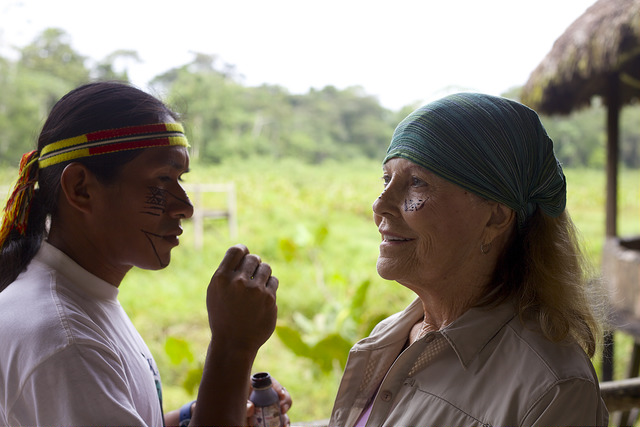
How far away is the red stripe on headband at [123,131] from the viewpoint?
1176 mm

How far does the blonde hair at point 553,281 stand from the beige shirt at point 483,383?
0.04m

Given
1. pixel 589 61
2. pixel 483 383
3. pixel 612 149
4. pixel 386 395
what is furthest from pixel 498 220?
pixel 612 149

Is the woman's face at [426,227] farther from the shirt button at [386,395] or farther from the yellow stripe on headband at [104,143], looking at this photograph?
the yellow stripe on headband at [104,143]

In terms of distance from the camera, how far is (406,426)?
1.06 m

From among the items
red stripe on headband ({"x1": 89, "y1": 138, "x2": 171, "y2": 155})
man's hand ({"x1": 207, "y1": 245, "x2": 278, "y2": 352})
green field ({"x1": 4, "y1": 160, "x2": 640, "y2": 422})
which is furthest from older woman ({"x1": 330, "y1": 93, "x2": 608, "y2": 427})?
green field ({"x1": 4, "y1": 160, "x2": 640, "y2": 422})

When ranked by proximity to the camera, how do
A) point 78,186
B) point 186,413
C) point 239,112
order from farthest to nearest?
point 239,112 < point 186,413 < point 78,186

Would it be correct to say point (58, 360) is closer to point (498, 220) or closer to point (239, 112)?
point (498, 220)

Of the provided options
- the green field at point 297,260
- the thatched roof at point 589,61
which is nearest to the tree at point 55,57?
the green field at point 297,260

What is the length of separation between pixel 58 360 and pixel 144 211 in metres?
0.41

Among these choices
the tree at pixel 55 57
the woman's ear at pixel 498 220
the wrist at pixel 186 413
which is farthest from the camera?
the tree at pixel 55 57

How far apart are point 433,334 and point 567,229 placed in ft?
1.36

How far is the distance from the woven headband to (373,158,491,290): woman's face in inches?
22.0

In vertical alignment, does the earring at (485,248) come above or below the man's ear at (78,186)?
below

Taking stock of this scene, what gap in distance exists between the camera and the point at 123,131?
1201mm
